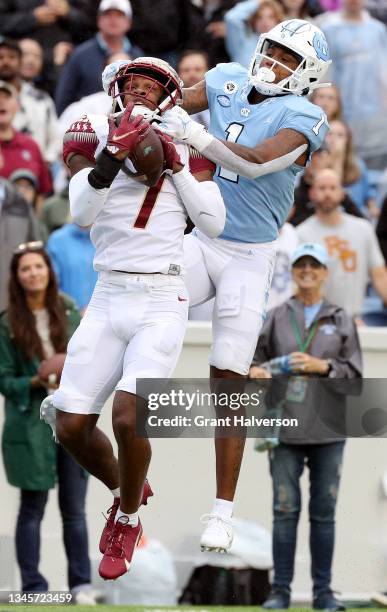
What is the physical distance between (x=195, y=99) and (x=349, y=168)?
4608mm

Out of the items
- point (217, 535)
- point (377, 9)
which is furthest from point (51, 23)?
point (217, 535)

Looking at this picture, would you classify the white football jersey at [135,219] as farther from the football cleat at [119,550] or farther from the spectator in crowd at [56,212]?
the spectator in crowd at [56,212]

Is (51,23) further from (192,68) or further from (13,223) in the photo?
(13,223)

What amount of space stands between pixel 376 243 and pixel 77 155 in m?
4.46

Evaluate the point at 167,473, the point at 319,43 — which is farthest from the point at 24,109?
the point at 319,43

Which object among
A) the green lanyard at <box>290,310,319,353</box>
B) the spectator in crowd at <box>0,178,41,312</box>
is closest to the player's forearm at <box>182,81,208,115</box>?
the green lanyard at <box>290,310,319,353</box>

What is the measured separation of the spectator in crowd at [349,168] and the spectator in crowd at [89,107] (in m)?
1.71

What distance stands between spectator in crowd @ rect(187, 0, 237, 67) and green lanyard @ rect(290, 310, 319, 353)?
433cm

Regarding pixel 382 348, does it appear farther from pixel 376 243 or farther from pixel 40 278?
pixel 40 278

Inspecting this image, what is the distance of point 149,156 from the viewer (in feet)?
21.4

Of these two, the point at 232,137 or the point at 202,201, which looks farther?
the point at 232,137

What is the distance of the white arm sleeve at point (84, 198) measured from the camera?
21.9ft

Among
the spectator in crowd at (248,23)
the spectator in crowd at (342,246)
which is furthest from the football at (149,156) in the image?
the spectator in crowd at (248,23)

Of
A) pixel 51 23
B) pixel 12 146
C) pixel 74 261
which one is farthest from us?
pixel 51 23
